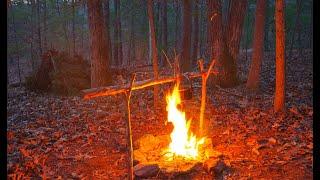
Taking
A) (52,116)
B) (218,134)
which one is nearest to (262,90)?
(218,134)

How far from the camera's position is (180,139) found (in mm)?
8516

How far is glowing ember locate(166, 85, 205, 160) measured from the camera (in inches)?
326

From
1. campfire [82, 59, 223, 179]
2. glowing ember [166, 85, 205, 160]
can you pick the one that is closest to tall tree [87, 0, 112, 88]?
campfire [82, 59, 223, 179]

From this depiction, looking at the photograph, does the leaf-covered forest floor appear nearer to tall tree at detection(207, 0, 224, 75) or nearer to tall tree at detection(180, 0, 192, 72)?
tall tree at detection(207, 0, 224, 75)

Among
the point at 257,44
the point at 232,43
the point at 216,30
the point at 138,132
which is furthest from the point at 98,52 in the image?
the point at 257,44

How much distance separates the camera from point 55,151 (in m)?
9.13

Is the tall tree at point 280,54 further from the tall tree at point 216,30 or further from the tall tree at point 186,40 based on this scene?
the tall tree at point 186,40

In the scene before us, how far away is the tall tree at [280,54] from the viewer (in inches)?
416

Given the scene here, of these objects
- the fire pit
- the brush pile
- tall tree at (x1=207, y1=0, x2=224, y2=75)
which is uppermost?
tall tree at (x1=207, y1=0, x2=224, y2=75)

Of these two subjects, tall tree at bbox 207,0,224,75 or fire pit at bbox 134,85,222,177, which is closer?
fire pit at bbox 134,85,222,177

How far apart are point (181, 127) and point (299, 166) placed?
8.40ft

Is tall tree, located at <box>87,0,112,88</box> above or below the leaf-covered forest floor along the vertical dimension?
above

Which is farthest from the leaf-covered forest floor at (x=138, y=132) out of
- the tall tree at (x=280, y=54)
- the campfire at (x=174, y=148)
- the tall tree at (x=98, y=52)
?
the tall tree at (x=98, y=52)
